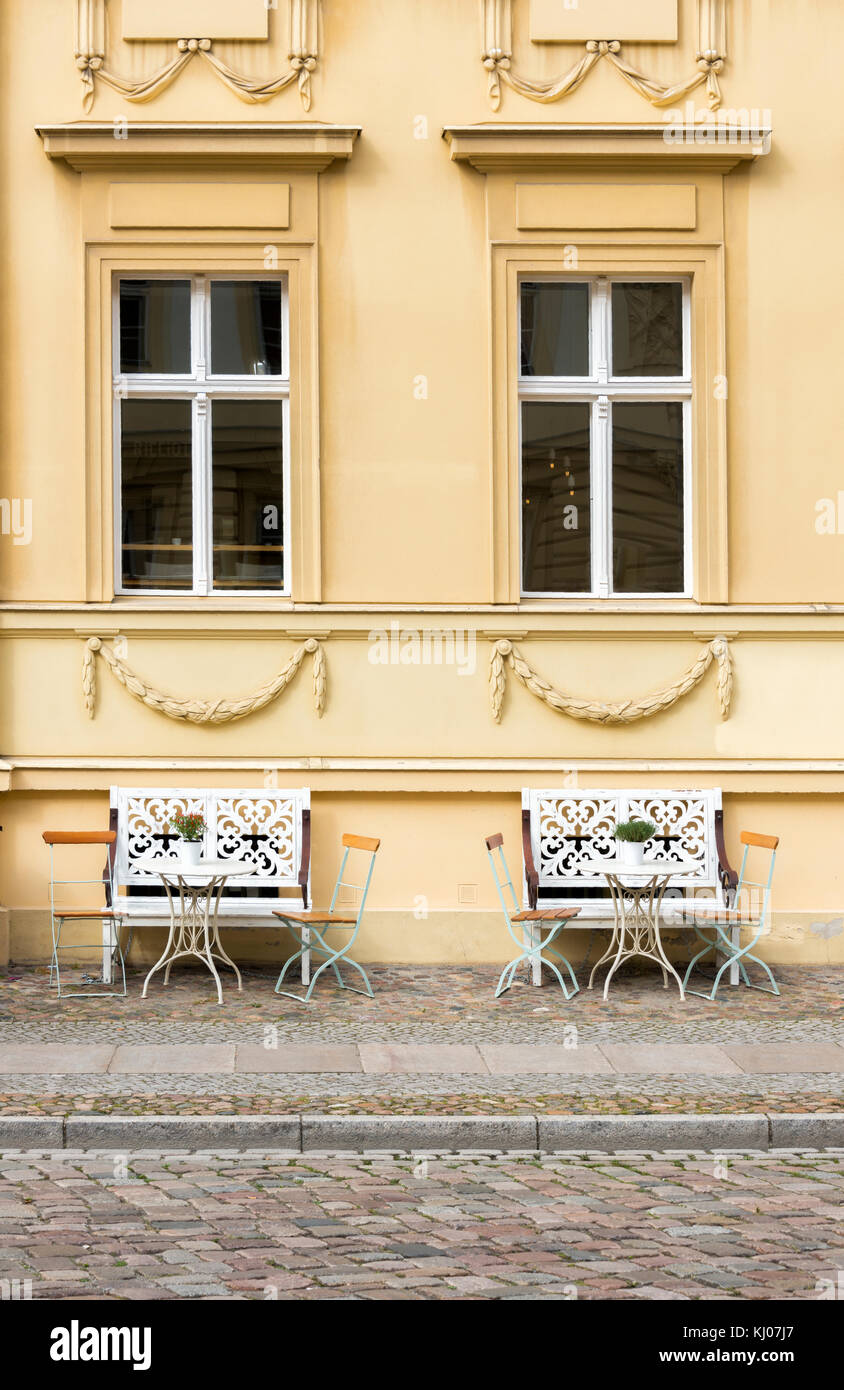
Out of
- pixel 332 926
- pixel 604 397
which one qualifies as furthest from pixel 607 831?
pixel 604 397

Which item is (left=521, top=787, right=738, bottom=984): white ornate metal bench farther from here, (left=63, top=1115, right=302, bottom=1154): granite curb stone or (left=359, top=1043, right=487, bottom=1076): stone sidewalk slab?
(left=63, top=1115, right=302, bottom=1154): granite curb stone

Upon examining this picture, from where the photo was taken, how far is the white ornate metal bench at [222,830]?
1095 cm

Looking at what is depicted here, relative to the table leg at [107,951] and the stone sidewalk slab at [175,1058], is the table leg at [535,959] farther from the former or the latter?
the table leg at [107,951]

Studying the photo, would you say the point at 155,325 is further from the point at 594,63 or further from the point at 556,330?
the point at 594,63

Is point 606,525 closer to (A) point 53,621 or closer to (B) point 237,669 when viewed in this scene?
(B) point 237,669

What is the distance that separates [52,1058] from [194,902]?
211cm

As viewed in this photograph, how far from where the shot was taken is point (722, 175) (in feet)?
37.8

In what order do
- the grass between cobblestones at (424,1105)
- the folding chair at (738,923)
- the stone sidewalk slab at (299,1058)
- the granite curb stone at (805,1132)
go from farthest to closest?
the folding chair at (738,923)
the stone sidewalk slab at (299,1058)
the grass between cobblestones at (424,1105)
the granite curb stone at (805,1132)

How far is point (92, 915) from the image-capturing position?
10.1 m

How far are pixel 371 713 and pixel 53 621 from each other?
2280mm

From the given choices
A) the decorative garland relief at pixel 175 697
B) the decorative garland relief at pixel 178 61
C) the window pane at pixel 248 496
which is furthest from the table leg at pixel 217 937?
the decorative garland relief at pixel 178 61

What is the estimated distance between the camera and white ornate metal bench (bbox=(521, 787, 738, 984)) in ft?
36.1

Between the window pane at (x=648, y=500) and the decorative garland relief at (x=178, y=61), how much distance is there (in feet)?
10.6

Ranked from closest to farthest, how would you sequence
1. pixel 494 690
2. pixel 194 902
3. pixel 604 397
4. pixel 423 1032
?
pixel 423 1032
pixel 194 902
pixel 494 690
pixel 604 397
